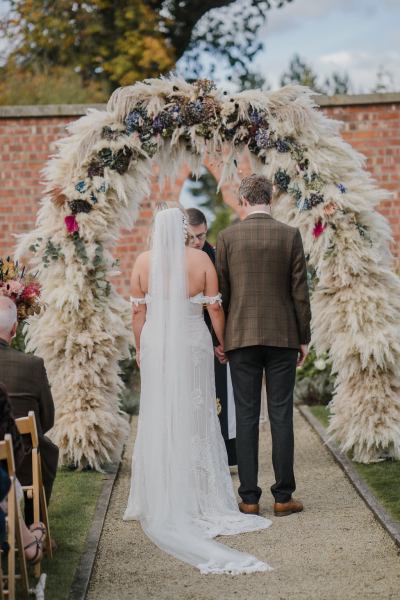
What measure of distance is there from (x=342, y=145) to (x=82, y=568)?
4.06m

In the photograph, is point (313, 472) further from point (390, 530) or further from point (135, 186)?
point (135, 186)

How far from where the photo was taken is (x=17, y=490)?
4691 millimetres

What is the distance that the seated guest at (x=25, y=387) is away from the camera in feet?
17.5

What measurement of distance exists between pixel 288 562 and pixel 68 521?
5.58 ft

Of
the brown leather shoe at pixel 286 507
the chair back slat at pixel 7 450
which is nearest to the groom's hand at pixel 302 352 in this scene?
the brown leather shoe at pixel 286 507

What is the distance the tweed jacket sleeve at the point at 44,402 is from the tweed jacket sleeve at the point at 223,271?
1.50 m

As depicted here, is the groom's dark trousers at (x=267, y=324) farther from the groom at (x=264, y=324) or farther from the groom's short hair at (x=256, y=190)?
the groom's short hair at (x=256, y=190)

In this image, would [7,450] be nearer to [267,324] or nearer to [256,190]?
[267,324]

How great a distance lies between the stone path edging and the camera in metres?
5.84

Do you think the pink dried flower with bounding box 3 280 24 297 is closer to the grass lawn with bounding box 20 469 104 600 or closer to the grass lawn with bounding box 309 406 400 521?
the grass lawn with bounding box 20 469 104 600

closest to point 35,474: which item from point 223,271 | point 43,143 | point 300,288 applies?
point 223,271

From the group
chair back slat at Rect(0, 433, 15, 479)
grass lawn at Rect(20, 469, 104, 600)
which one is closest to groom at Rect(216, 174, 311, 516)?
grass lawn at Rect(20, 469, 104, 600)

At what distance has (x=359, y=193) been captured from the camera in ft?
25.5

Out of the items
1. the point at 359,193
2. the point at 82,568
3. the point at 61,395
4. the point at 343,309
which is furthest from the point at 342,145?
the point at 82,568
